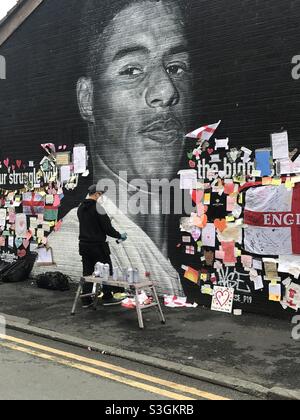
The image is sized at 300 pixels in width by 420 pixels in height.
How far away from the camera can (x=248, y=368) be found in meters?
5.47

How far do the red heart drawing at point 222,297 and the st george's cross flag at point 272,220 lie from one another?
0.82 metres

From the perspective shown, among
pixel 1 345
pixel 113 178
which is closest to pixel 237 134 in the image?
pixel 113 178

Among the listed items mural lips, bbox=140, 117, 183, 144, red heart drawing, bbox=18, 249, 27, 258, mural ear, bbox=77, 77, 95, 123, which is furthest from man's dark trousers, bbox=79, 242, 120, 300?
red heart drawing, bbox=18, 249, 27, 258

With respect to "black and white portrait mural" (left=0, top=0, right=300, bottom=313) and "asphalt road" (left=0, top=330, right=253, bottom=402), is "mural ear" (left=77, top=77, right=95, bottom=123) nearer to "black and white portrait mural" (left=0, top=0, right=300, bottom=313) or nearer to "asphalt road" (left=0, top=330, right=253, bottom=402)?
"black and white portrait mural" (left=0, top=0, right=300, bottom=313)

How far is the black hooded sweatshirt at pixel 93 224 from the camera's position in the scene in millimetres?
8289

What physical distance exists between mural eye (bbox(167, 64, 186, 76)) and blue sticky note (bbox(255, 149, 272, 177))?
211 centimetres

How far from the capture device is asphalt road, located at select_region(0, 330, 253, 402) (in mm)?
4727

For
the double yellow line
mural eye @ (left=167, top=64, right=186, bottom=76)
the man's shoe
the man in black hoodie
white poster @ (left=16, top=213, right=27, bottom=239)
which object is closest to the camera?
the double yellow line

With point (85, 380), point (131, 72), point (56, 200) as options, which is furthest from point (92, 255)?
point (131, 72)

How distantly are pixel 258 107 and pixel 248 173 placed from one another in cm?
103

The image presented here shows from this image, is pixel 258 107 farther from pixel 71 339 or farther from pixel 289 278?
pixel 71 339

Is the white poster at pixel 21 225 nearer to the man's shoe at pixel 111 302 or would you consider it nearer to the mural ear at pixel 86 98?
the mural ear at pixel 86 98

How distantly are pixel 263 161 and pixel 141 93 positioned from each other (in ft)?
9.30

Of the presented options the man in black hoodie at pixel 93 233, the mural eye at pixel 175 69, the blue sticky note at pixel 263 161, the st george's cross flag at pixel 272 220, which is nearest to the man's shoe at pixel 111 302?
the man in black hoodie at pixel 93 233
